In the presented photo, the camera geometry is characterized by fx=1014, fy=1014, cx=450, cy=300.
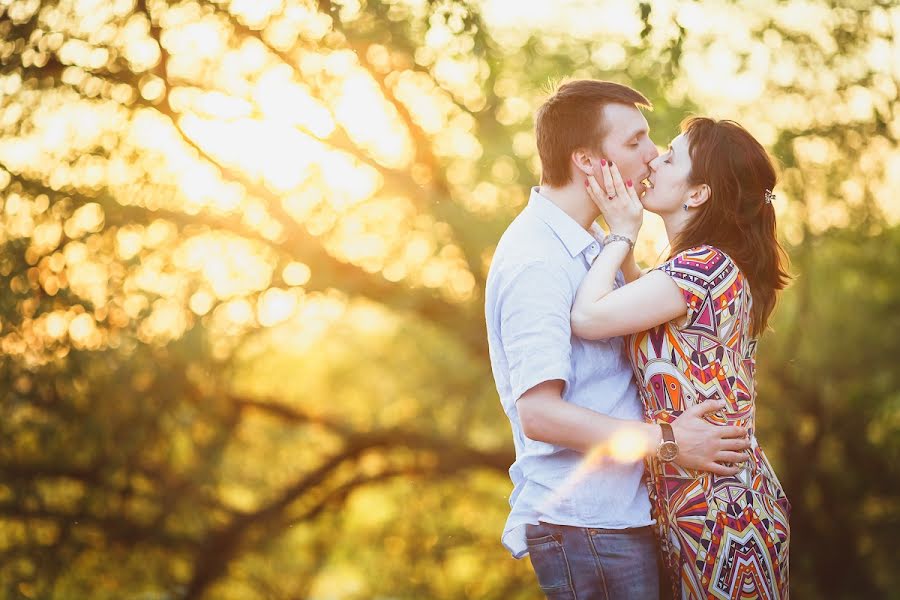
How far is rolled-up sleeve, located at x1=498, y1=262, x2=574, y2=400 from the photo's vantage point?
2271 mm

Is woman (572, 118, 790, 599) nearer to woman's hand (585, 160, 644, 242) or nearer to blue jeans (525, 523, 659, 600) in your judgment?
woman's hand (585, 160, 644, 242)

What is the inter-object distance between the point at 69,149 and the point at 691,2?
388cm

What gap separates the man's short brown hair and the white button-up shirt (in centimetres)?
16

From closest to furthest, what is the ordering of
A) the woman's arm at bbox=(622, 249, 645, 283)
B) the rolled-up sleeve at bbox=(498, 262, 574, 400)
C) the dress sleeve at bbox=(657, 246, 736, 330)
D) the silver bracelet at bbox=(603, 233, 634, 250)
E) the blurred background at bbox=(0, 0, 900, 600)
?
the rolled-up sleeve at bbox=(498, 262, 574, 400) → the dress sleeve at bbox=(657, 246, 736, 330) → the silver bracelet at bbox=(603, 233, 634, 250) → the woman's arm at bbox=(622, 249, 645, 283) → the blurred background at bbox=(0, 0, 900, 600)

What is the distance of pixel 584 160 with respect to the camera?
2619 millimetres

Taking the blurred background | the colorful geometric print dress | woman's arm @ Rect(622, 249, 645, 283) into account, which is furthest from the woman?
the blurred background

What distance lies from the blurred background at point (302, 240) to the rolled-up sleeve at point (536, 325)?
2551 mm

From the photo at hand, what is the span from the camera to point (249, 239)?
6.62 metres

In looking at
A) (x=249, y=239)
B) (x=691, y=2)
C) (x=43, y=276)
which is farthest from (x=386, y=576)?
(x=691, y=2)

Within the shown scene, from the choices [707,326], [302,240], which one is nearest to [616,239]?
[707,326]

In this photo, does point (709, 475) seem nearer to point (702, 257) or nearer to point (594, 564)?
point (594, 564)

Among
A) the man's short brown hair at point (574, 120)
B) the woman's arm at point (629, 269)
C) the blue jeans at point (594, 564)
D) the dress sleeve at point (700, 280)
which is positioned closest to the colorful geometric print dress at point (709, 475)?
the dress sleeve at point (700, 280)

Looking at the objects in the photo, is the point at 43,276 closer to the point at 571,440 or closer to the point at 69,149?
the point at 69,149

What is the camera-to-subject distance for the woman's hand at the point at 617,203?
2566mm
